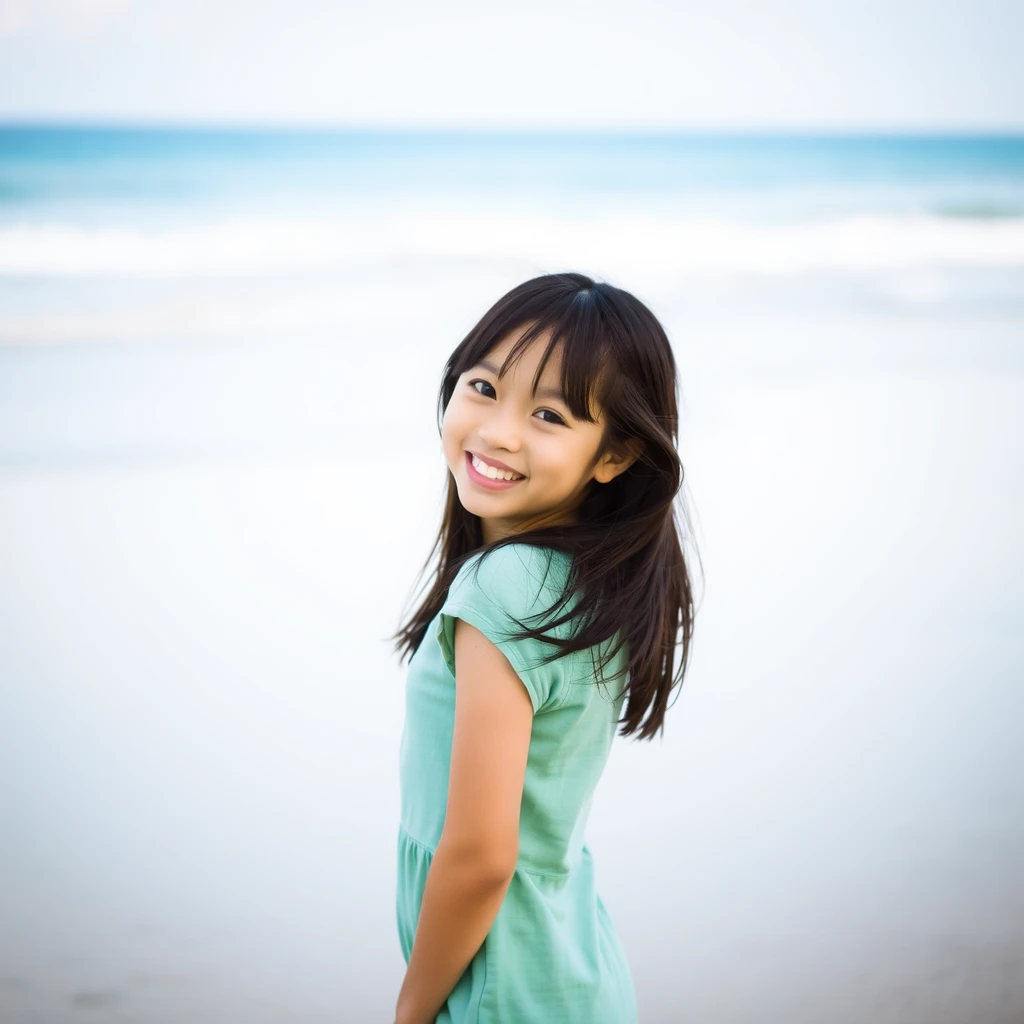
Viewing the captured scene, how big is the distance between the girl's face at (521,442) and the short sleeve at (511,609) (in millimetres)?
143

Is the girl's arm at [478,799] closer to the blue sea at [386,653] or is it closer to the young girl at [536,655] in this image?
the young girl at [536,655]

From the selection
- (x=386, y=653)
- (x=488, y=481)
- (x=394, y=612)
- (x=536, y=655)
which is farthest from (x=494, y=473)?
(x=394, y=612)

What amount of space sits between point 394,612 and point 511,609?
2.46 meters

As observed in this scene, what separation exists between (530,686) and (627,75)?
67.4ft

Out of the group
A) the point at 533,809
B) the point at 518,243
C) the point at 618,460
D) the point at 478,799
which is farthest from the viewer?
the point at 518,243

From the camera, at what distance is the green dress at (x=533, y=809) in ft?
3.30

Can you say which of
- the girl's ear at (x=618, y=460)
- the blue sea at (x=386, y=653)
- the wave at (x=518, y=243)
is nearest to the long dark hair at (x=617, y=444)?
the girl's ear at (x=618, y=460)

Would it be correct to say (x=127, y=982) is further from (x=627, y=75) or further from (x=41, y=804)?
(x=627, y=75)

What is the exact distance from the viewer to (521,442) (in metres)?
1.13

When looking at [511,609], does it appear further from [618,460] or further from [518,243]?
[518,243]

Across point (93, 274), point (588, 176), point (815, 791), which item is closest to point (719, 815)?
point (815, 791)

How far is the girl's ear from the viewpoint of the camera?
46.6 inches

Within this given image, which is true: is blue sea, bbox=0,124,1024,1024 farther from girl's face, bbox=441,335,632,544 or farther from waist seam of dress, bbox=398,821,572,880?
waist seam of dress, bbox=398,821,572,880

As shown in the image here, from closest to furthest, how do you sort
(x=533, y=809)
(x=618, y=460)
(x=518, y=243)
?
1. (x=533, y=809)
2. (x=618, y=460)
3. (x=518, y=243)
